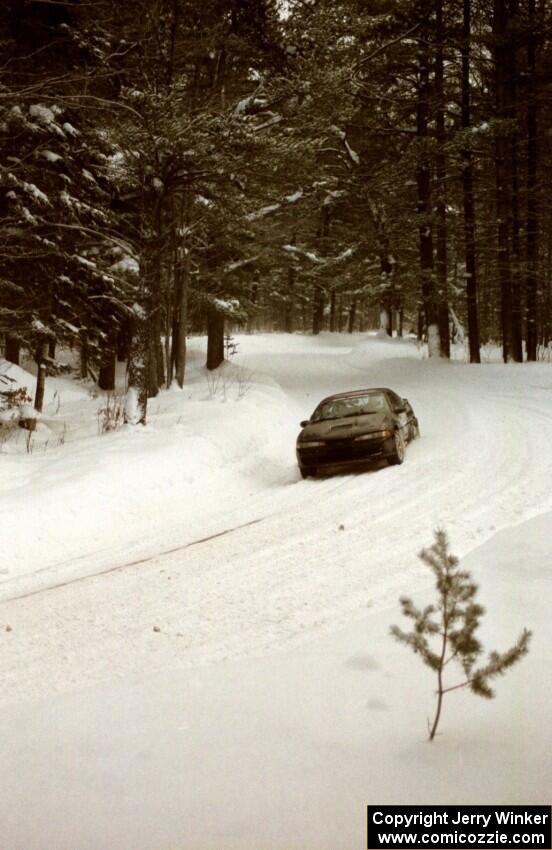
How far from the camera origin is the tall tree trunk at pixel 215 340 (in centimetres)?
2385

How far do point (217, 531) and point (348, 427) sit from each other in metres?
3.89

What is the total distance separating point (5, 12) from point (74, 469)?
1183 cm

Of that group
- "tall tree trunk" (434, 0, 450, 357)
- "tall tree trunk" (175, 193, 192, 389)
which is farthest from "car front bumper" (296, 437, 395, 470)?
"tall tree trunk" (434, 0, 450, 357)

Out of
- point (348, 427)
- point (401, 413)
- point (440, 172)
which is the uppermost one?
point (440, 172)

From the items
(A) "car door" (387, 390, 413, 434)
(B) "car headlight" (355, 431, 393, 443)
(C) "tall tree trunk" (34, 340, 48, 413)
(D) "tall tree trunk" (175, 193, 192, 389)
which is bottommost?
(B) "car headlight" (355, 431, 393, 443)

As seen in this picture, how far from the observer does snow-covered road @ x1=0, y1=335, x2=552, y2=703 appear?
512 centimetres

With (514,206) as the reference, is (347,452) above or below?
below

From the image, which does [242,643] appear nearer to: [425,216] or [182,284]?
[182,284]

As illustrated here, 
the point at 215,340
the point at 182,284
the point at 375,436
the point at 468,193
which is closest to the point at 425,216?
the point at 468,193

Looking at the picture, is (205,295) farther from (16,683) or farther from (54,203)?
(16,683)

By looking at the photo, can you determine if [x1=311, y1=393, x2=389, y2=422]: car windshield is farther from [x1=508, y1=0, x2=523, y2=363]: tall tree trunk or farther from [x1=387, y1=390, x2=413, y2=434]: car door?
[x1=508, y1=0, x2=523, y2=363]: tall tree trunk

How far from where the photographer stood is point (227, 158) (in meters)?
11.6

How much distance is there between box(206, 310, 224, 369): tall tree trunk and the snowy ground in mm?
12420

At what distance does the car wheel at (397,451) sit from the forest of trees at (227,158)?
17.1 ft
